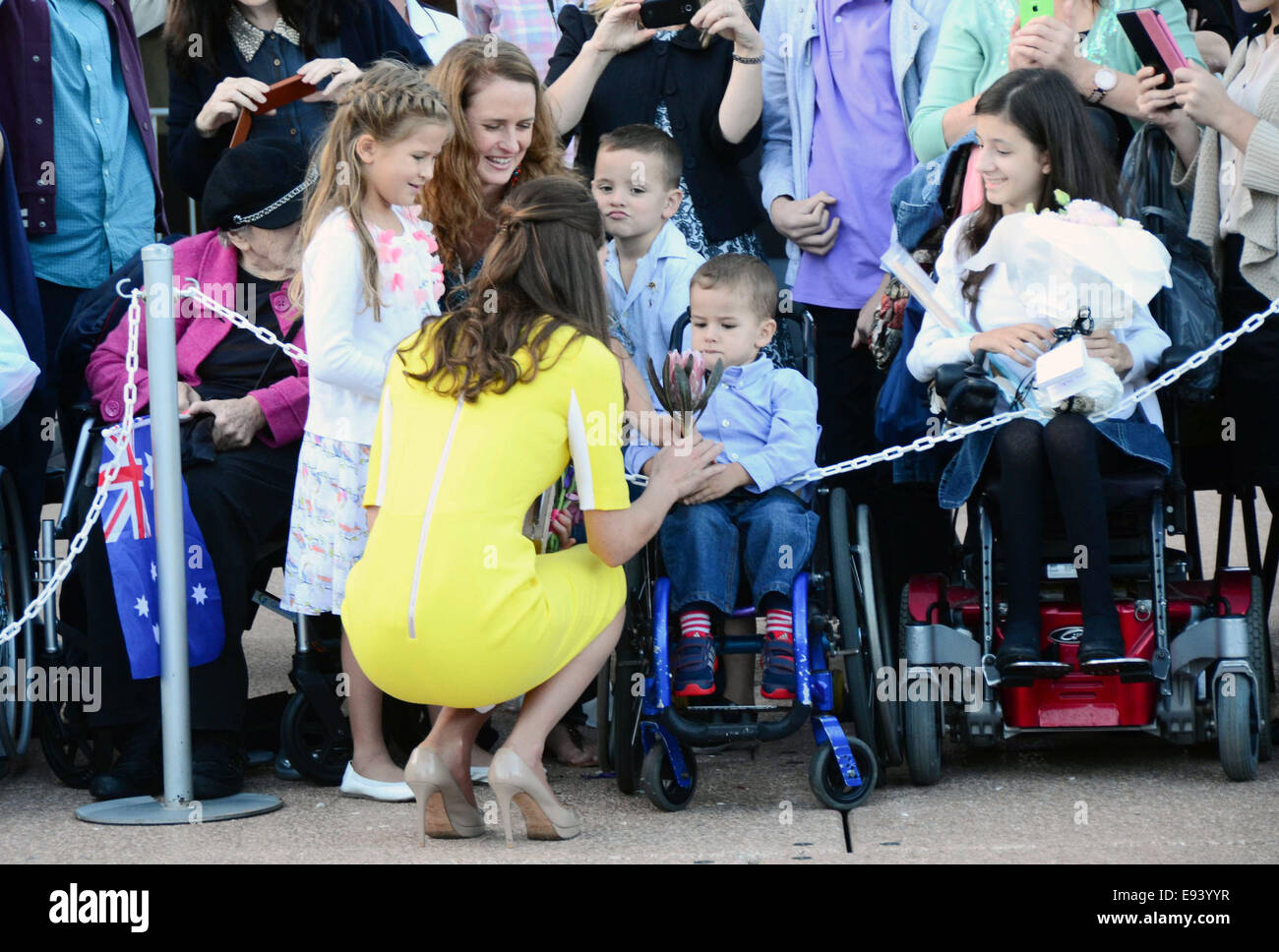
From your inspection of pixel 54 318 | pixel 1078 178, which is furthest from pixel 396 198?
pixel 1078 178

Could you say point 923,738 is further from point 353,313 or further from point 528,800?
point 353,313

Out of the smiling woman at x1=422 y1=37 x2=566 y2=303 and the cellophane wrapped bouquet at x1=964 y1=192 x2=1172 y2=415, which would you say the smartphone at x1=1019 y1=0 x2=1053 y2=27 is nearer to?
the cellophane wrapped bouquet at x1=964 y1=192 x2=1172 y2=415

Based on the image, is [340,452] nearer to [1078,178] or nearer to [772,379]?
[772,379]

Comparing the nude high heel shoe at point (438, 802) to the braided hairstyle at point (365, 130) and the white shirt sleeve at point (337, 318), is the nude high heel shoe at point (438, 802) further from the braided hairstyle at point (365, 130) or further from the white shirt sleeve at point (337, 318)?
the braided hairstyle at point (365, 130)

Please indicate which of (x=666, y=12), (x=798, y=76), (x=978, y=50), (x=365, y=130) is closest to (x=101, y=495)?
(x=365, y=130)

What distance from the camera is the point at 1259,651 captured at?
4.54 meters

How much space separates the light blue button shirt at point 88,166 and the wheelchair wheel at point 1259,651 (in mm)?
3381

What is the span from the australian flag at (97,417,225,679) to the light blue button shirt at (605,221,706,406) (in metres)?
1.32

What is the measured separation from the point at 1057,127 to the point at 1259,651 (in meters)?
1.43

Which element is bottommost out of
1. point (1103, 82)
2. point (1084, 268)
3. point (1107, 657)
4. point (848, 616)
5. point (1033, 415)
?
point (1107, 657)

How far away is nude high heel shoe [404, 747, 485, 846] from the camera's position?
3924mm

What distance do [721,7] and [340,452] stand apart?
1.82 m

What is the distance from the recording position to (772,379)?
452 centimetres

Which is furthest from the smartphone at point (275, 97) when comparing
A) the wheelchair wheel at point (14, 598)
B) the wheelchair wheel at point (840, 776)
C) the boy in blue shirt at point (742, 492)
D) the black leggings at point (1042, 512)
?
the wheelchair wheel at point (840, 776)
